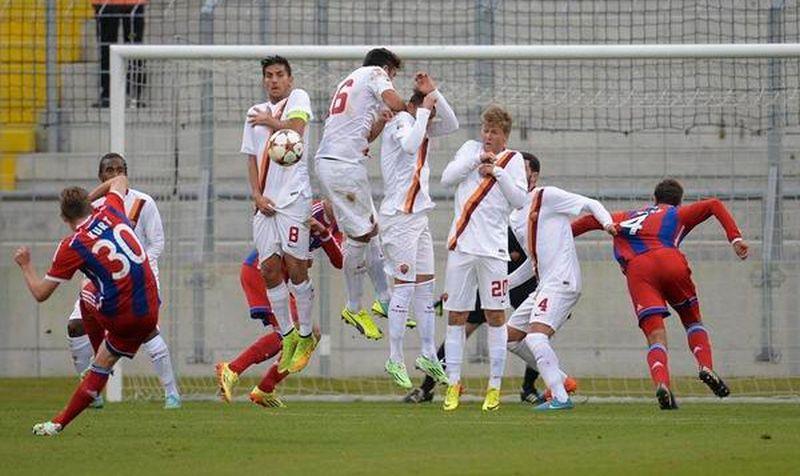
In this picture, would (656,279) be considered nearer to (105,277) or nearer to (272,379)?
(272,379)

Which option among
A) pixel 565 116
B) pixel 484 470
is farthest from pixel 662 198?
pixel 484 470

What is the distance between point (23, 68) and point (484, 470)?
1300 centimetres

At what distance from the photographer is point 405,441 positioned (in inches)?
409

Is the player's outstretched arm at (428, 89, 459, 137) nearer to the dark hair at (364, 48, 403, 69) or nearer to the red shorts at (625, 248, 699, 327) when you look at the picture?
the dark hair at (364, 48, 403, 69)

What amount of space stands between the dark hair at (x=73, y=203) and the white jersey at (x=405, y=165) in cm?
366

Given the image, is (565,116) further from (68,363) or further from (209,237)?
(68,363)

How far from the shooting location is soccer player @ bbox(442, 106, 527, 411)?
44.2 feet

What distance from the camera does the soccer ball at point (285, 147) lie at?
13266 mm

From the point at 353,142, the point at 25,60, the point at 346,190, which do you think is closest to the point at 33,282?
the point at 346,190

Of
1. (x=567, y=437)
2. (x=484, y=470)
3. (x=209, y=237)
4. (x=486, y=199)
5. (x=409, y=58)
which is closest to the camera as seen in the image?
(x=484, y=470)

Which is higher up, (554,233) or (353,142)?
(353,142)

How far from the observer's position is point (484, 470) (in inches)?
338

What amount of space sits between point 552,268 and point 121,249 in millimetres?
4037

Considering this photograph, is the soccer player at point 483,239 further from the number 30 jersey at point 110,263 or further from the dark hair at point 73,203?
the dark hair at point 73,203
